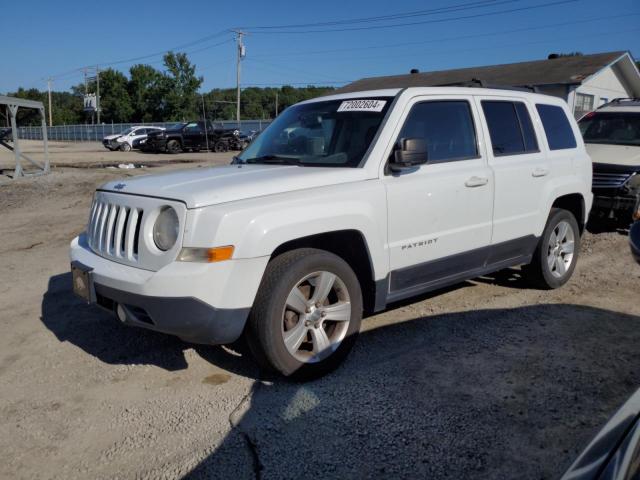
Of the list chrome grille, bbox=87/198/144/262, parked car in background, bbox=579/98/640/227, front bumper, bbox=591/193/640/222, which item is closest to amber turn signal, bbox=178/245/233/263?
chrome grille, bbox=87/198/144/262

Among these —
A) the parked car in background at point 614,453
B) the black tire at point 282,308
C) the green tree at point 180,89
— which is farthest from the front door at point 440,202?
the green tree at point 180,89

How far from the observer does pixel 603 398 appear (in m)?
3.44

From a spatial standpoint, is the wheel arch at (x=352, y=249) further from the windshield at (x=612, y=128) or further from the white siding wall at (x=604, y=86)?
the white siding wall at (x=604, y=86)

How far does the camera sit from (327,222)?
3.53 m

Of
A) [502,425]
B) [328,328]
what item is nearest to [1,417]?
[328,328]

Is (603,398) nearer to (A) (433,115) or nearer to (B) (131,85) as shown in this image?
(A) (433,115)

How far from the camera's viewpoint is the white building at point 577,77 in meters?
26.4

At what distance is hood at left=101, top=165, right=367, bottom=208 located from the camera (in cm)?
328

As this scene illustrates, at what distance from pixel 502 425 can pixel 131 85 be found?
269ft

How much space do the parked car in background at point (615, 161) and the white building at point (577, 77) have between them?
15.3 metres

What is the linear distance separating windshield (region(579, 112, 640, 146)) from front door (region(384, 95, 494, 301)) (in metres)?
6.49

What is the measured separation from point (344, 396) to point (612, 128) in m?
8.85

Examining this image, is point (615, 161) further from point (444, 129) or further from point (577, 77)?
point (577, 77)

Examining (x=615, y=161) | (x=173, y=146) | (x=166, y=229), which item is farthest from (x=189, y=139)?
(x=166, y=229)
